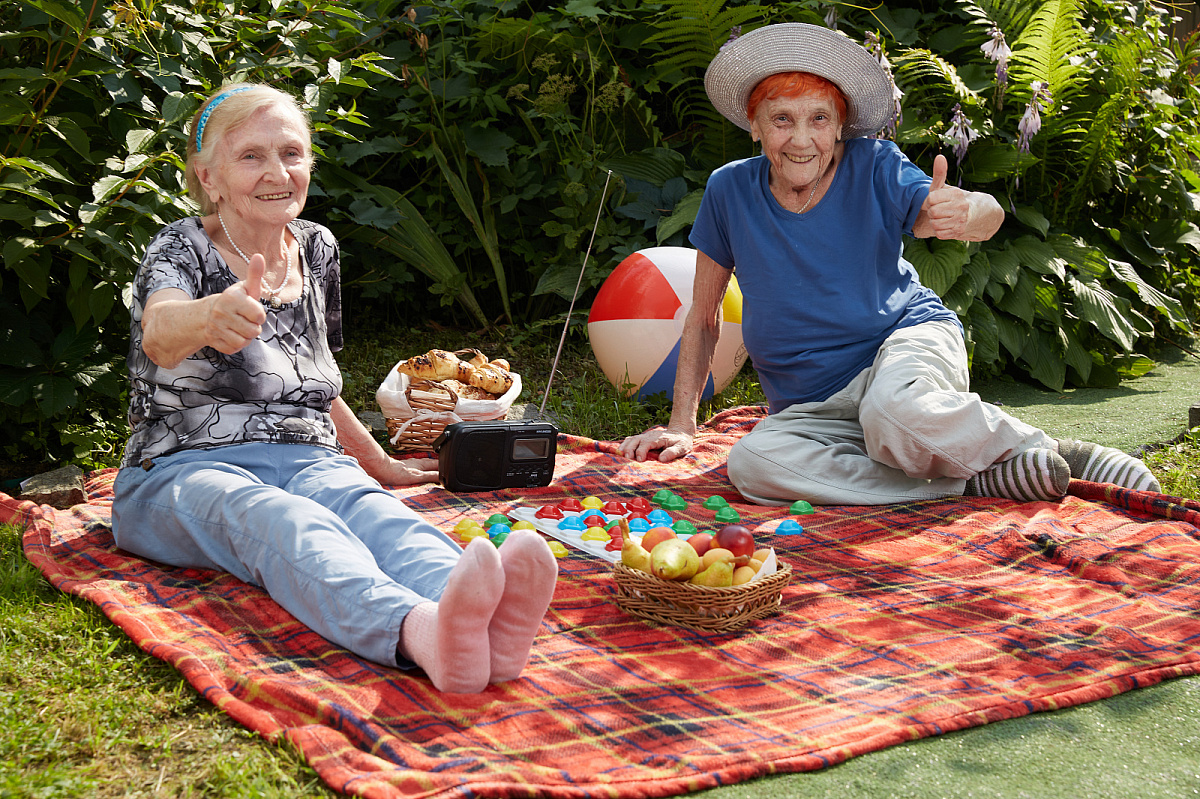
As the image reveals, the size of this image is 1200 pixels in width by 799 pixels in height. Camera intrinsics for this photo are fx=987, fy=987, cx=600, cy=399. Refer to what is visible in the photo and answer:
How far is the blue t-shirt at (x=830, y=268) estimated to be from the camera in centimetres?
331

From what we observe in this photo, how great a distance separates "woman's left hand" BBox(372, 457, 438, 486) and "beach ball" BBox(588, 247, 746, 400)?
132 cm

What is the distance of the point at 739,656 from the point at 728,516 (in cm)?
97

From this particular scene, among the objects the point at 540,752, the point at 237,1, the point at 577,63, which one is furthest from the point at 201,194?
the point at 577,63

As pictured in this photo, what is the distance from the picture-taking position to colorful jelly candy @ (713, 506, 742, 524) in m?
2.91

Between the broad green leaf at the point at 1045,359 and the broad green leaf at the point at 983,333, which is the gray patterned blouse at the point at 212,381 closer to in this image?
the broad green leaf at the point at 983,333

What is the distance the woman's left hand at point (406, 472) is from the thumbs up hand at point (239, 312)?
116 centimetres

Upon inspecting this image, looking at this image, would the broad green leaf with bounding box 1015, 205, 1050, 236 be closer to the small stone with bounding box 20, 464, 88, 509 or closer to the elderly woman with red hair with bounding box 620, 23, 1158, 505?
the elderly woman with red hair with bounding box 620, 23, 1158, 505

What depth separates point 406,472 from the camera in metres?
3.14

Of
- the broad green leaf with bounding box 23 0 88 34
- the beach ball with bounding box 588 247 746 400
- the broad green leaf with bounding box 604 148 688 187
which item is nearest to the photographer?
the broad green leaf with bounding box 23 0 88 34

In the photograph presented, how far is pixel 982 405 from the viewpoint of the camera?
2992 mm

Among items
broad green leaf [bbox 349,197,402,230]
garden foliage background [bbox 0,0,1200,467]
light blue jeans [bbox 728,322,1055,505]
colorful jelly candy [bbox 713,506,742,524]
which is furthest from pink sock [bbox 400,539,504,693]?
broad green leaf [bbox 349,197,402,230]

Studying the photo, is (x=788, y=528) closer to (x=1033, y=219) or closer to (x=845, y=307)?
(x=845, y=307)

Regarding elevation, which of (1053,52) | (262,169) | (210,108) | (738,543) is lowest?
(738,543)

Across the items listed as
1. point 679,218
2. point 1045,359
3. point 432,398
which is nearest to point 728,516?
point 432,398
